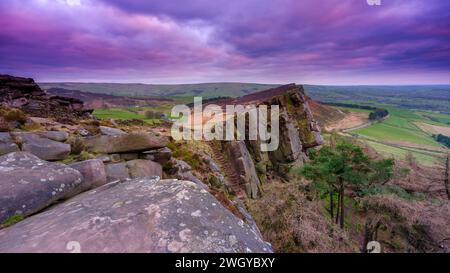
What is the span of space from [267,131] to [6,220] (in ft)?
78.4

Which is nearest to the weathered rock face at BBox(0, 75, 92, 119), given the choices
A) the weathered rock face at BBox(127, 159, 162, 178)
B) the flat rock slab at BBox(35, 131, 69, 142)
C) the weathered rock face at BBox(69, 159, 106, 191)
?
the flat rock slab at BBox(35, 131, 69, 142)

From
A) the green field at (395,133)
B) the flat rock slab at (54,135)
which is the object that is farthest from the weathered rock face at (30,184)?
the green field at (395,133)

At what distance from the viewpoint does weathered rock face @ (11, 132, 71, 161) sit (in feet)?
23.1

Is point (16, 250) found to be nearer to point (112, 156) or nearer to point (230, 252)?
point (230, 252)

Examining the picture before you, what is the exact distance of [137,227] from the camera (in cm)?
351

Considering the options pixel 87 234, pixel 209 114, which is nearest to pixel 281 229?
pixel 87 234

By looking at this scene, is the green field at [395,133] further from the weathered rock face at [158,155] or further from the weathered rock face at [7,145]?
the weathered rock face at [7,145]

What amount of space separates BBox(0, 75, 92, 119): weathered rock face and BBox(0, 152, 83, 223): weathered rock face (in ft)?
51.6

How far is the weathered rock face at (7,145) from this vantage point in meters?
6.43

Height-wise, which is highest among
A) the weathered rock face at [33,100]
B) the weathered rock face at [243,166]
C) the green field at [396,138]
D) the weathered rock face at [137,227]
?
the weathered rock face at [33,100]

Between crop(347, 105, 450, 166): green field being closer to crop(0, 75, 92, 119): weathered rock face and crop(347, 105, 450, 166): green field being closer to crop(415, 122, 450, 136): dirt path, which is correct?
crop(415, 122, 450, 136): dirt path

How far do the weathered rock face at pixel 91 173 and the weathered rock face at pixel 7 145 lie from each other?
242 centimetres

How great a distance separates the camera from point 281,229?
565 inches

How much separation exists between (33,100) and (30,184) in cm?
2134
